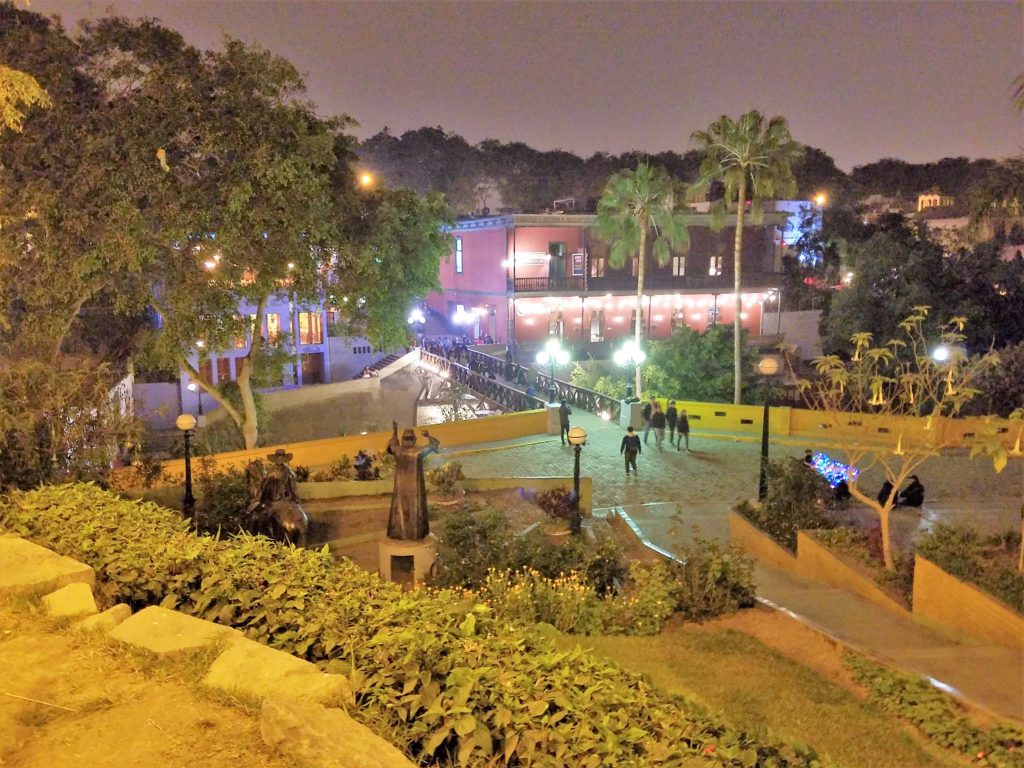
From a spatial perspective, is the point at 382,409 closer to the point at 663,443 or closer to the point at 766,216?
the point at 663,443

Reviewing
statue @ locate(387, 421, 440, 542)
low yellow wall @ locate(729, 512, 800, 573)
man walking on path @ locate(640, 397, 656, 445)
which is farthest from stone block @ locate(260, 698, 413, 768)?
man walking on path @ locate(640, 397, 656, 445)

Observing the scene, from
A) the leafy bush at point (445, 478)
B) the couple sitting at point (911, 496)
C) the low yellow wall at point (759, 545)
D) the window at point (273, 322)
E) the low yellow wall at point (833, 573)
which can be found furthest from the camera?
the window at point (273, 322)

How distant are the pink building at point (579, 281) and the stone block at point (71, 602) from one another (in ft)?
104

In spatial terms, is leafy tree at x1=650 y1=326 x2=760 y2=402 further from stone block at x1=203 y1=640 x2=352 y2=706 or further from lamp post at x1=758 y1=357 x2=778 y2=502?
stone block at x1=203 y1=640 x2=352 y2=706

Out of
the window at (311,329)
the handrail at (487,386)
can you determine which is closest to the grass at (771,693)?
the handrail at (487,386)

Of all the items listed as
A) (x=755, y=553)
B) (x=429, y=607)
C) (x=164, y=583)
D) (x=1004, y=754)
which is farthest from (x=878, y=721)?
(x=755, y=553)

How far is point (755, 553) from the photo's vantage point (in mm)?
13680

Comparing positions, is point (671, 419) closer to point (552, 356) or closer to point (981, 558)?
point (552, 356)

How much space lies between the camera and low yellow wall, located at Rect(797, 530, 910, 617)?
10516 millimetres

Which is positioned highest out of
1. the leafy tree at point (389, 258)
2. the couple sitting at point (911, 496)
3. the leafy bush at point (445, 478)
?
the leafy tree at point (389, 258)

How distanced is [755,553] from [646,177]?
1609 cm

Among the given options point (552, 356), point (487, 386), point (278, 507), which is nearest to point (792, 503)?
point (278, 507)

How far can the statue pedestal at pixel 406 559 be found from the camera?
33.0 feet

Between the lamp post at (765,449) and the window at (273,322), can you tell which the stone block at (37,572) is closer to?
the lamp post at (765,449)
